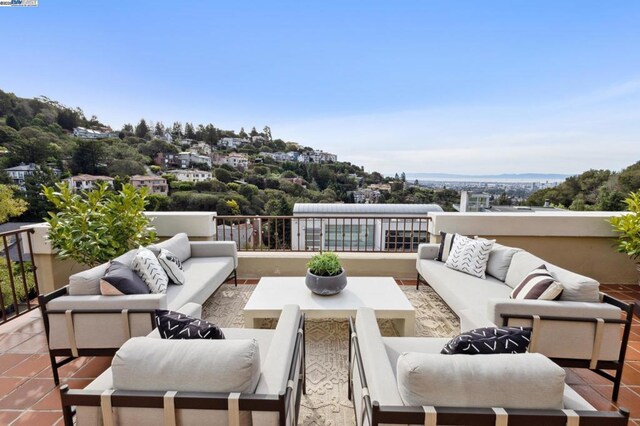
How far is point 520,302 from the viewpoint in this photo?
2.02 m

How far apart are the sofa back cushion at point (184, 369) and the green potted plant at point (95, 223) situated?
93.2 inches

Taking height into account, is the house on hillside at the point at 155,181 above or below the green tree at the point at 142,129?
below

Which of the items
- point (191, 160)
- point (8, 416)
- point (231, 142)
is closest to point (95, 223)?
point (8, 416)

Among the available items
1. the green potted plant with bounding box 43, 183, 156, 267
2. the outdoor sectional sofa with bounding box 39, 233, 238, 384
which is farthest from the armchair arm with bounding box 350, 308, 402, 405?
the green potted plant with bounding box 43, 183, 156, 267

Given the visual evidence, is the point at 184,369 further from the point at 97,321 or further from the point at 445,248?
the point at 445,248

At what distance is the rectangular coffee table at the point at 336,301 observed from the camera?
2.51 meters

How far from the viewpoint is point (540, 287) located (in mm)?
2172

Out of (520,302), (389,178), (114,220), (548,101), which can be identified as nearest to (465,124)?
(548,101)

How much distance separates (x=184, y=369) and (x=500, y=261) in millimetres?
3252

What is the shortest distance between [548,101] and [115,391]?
9.52 metres

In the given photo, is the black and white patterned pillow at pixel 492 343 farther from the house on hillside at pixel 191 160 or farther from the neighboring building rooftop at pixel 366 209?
the house on hillside at pixel 191 160

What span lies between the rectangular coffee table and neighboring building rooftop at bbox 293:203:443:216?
15.2ft

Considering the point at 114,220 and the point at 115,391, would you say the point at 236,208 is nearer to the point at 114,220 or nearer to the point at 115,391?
the point at 114,220

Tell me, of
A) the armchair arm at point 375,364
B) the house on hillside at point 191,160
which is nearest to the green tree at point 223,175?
the house on hillside at point 191,160
